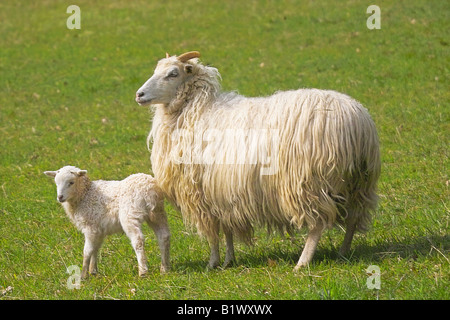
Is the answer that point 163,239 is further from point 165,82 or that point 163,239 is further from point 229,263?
point 165,82

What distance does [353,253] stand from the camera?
6.03 metres

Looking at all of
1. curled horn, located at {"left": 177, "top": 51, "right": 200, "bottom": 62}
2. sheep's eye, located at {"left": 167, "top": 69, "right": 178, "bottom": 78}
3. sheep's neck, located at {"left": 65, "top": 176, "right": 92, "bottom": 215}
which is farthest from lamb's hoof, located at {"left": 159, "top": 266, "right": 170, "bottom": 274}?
curled horn, located at {"left": 177, "top": 51, "right": 200, "bottom": 62}

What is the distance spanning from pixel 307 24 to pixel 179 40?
3260 millimetres

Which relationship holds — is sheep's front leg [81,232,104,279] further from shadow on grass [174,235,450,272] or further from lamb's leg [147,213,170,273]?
shadow on grass [174,235,450,272]

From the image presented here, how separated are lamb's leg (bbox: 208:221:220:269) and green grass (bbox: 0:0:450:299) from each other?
126 millimetres

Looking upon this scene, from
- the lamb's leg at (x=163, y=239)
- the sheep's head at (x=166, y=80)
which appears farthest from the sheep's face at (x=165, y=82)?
the lamb's leg at (x=163, y=239)

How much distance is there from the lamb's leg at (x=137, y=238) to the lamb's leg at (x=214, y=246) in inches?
28.2

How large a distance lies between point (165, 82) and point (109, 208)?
1.28m

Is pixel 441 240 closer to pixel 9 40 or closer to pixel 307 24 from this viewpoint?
pixel 307 24

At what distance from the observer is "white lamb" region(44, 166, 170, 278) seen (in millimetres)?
6098

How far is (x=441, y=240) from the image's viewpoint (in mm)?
5969

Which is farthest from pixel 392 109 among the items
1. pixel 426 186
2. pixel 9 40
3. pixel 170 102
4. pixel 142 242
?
pixel 9 40

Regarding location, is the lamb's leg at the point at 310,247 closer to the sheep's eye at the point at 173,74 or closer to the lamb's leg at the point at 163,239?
the lamb's leg at the point at 163,239

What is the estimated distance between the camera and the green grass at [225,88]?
5617mm
